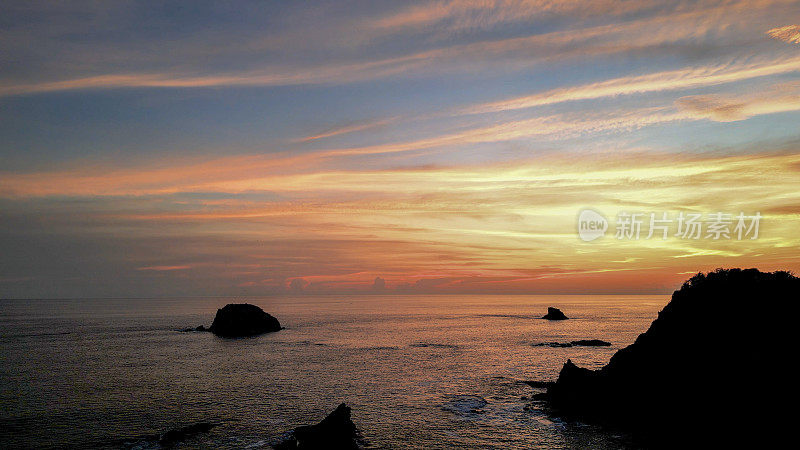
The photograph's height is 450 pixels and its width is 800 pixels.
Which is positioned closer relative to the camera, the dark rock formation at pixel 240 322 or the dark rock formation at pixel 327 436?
the dark rock formation at pixel 327 436

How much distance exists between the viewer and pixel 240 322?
10950 cm

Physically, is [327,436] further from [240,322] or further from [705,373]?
[240,322]

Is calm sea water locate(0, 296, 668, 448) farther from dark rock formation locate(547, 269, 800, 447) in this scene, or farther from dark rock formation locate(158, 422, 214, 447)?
dark rock formation locate(547, 269, 800, 447)

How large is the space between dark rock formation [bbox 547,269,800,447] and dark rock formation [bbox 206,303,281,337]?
8787cm

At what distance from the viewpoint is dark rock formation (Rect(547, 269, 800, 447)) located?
2988 centimetres

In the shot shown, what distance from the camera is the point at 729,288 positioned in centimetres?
3647

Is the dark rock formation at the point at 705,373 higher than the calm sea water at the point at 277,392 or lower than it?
higher

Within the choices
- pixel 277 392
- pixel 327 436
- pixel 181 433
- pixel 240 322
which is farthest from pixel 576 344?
pixel 240 322

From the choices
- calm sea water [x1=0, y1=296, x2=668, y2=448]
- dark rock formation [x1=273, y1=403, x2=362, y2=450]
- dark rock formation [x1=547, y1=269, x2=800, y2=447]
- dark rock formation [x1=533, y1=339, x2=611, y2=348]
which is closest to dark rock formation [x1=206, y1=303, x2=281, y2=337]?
calm sea water [x1=0, y1=296, x2=668, y2=448]

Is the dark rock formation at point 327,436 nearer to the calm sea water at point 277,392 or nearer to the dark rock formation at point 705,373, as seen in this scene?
the calm sea water at point 277,392

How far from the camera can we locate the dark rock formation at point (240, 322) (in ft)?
354

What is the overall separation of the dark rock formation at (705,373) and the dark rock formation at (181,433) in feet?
100

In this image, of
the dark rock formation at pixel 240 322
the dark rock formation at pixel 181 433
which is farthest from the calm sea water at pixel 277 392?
the dark rock formation at pixel 240 322

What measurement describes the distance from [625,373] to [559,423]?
8.26 m
